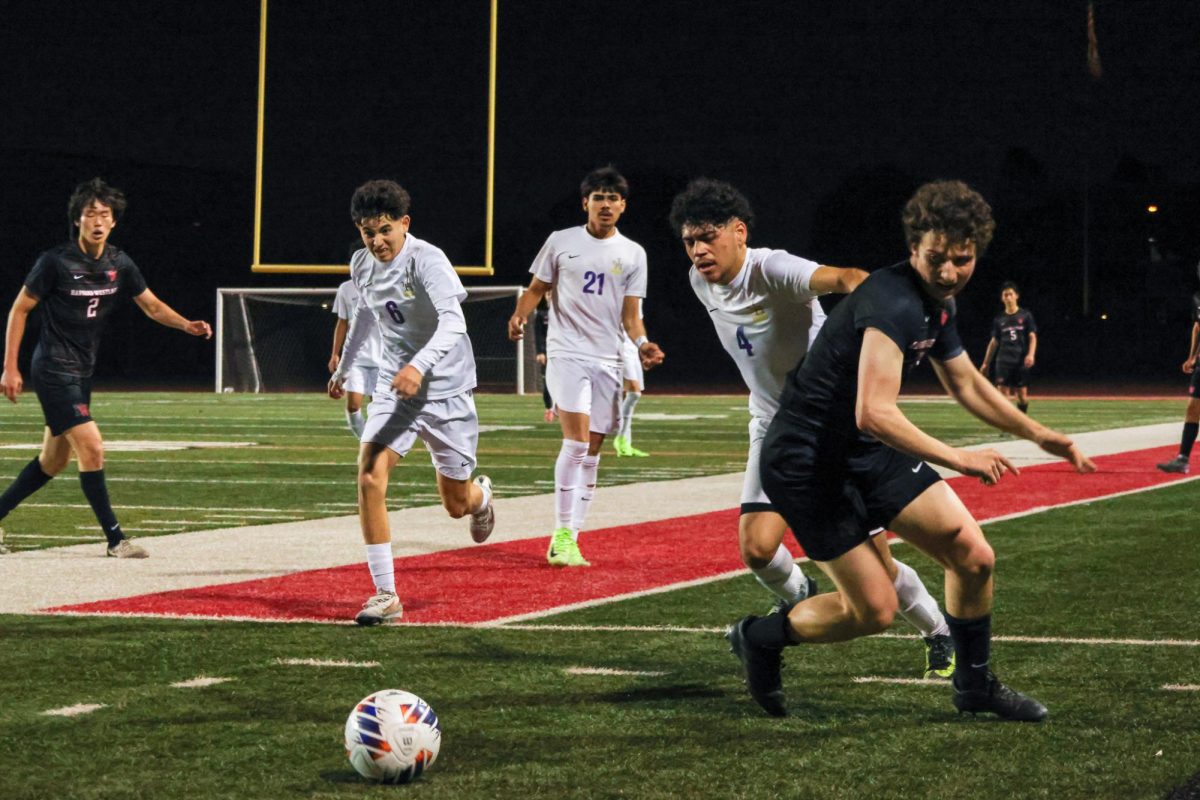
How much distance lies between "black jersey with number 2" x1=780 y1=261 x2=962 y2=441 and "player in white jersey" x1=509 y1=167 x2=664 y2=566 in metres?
4.39

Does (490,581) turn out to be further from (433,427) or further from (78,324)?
(78,324)

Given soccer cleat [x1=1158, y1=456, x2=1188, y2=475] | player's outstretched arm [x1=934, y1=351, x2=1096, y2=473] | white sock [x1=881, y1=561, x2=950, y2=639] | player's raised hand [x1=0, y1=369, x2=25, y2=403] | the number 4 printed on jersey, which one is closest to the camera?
player's outstretched arm [x1=934, y1=351, x2=1096, y2=473]

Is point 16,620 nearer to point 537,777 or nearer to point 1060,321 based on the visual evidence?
point 537,777

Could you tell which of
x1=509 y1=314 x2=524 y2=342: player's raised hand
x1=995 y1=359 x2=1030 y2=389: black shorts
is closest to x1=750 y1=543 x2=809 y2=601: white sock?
x1=509 y1=314 x2=524 y2=342: player's raised hand

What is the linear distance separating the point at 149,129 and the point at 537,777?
4451 cm

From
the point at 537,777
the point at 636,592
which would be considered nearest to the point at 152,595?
the point at 636,592

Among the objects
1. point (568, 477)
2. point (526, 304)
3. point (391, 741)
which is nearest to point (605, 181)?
point (526, 304)

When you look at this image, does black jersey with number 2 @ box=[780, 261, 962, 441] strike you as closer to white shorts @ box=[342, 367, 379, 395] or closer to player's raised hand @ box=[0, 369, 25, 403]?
player's raised hand @ box=[0, 369, 25, 403]

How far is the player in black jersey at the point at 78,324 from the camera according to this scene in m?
9.74

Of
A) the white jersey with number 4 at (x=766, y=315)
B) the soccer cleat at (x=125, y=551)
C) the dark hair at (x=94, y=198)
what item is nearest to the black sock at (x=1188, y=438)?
the soccer cleat at (x=125, y=551)

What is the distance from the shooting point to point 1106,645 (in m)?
6.82

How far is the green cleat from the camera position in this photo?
9438 mm

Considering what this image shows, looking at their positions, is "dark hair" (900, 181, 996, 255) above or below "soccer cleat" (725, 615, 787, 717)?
above

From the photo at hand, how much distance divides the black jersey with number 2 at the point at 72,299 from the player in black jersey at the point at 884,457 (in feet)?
17.8
